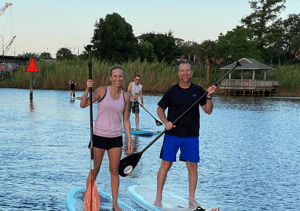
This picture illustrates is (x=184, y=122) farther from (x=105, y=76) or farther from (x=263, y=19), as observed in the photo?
(x=263, y=19)

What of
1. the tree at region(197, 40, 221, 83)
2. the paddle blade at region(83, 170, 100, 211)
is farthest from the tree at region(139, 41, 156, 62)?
the paddle blade at region(83, 170, 100, 211)

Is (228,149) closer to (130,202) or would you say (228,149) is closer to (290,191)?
(290,191)

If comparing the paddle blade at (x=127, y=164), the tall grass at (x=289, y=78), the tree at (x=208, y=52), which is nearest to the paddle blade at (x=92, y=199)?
the paddle blade at (x=127, y=164)

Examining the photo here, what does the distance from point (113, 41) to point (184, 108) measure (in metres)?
85.9

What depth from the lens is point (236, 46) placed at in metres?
76.9

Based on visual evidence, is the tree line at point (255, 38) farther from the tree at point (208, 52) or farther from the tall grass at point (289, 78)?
the tall grass at point (289, 78)

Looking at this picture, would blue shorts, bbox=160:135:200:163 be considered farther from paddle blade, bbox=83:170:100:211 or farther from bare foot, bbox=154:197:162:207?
paddle blade, bbox=83:170:100:211

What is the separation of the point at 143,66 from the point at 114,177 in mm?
48119

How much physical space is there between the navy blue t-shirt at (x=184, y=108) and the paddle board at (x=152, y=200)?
0.89 meters

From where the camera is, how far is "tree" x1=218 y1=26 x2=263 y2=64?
76.6 metres

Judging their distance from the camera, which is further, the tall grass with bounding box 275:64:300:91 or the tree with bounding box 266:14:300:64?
the tree with bounding box 266:14:300:64

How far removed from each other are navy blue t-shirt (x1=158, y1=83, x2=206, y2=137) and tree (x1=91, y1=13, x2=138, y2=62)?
274ft

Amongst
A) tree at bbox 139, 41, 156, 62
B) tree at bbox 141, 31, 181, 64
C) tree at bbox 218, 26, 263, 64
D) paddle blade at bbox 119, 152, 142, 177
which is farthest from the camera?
tree at bbox 141, 31, 181, 64

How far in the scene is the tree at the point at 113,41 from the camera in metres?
91.1
